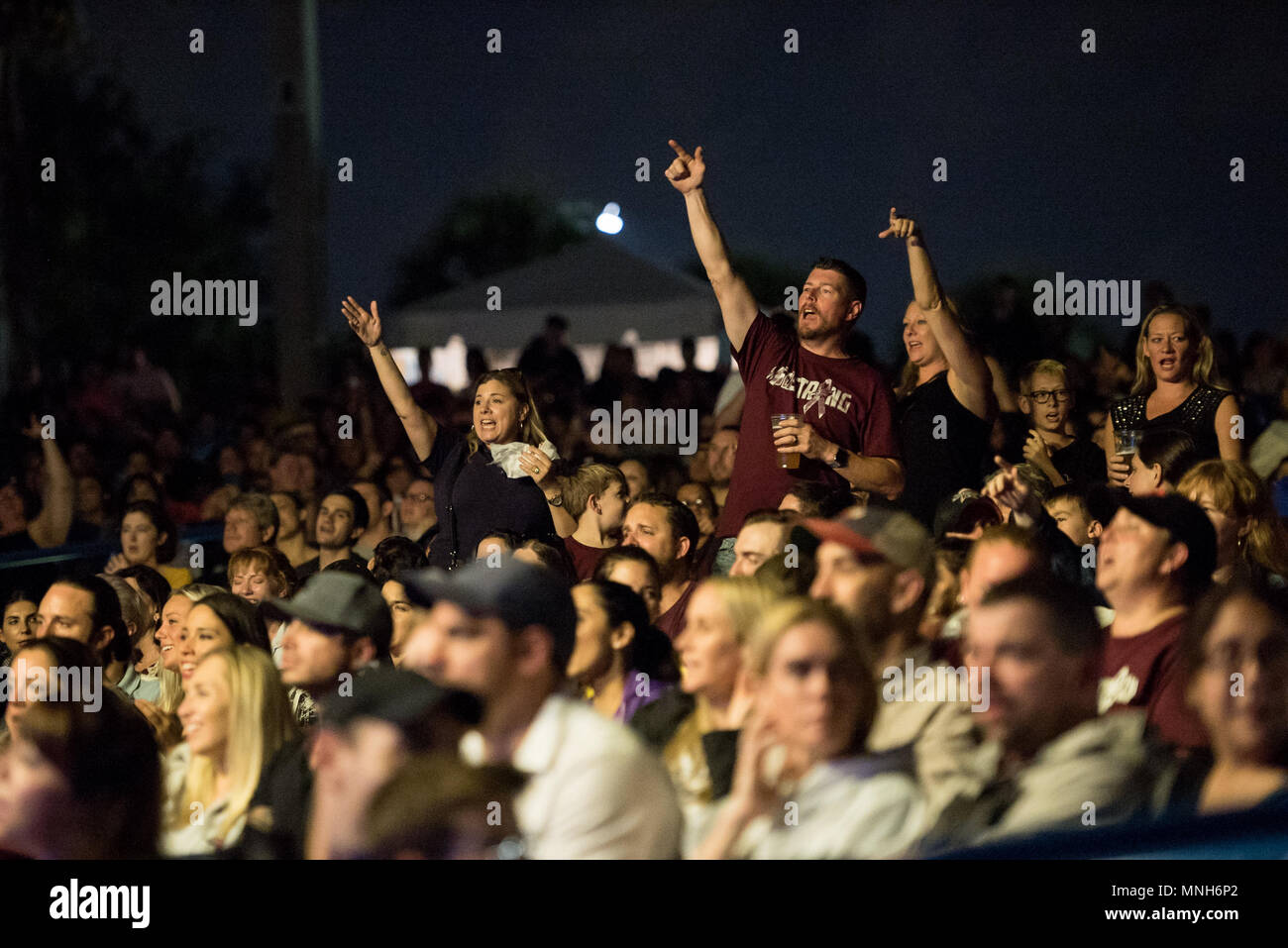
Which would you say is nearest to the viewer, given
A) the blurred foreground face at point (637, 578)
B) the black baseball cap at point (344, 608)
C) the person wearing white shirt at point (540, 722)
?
the person wearing white shirt at point (540, 722)

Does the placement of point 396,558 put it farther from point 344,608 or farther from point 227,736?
point 227,736

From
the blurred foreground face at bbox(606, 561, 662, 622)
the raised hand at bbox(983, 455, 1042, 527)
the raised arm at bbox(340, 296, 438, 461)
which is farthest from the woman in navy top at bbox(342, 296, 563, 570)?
the raised hand at bbox(983, 455, 1042, 527)

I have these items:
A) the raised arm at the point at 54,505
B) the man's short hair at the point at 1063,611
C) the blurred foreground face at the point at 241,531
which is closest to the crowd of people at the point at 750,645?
the man's short hair at the point at 1063,611

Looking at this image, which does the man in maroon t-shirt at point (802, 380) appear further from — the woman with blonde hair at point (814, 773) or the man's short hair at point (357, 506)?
the woman with blonde hair at point (814, 773)

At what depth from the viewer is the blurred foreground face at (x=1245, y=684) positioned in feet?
11.7

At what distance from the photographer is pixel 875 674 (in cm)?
362

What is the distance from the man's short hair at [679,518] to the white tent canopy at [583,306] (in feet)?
21.5

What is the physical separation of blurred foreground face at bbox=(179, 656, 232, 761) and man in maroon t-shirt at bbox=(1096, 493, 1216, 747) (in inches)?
79.8

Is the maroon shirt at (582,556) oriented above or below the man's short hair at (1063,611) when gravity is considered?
above

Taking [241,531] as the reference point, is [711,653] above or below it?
below

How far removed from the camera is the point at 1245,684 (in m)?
3.57

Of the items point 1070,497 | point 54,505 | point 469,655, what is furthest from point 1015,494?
point 54,505

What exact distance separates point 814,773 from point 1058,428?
3379mm

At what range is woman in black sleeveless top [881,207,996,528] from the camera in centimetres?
567
